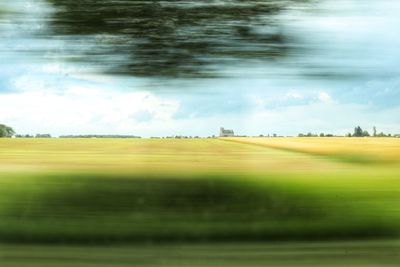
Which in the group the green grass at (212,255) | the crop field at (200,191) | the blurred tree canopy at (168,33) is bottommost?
the green grass at (212,255)

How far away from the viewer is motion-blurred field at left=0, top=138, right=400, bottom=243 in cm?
282

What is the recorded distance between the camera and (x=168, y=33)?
2842mm

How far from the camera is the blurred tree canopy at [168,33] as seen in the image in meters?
2.81

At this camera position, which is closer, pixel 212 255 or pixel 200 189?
pixel 212 255

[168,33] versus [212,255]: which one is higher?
[168,33]

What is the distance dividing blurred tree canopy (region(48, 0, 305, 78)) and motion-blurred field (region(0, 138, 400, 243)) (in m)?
0.32

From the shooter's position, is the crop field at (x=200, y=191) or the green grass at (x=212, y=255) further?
the crop field at (x=200, y=191)

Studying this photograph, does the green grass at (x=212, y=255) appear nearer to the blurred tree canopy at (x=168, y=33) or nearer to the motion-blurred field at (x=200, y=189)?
the motion-blurred field at (x=200, y=189)

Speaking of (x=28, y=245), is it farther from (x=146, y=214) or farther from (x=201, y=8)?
(x=201, y=8)

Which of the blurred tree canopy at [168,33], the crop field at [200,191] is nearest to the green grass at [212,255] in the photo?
the crop field at [200,191]

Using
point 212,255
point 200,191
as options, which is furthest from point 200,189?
point 212,255

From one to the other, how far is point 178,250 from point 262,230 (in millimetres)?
372

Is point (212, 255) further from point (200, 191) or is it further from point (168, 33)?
point (168, 33)

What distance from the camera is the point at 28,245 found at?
278 centimetres
